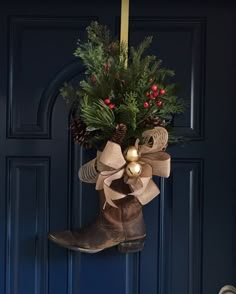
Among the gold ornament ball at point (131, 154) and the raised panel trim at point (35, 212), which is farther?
the raised panel trim at point (35, 212)

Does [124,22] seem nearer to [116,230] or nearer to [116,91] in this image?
[116,91]

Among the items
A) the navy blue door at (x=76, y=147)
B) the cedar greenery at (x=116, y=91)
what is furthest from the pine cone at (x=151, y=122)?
the navy blue door at (x=76, y=147)

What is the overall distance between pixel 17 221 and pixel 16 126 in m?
0.22

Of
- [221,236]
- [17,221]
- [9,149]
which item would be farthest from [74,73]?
[221,236]

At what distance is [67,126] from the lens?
1.42 metres

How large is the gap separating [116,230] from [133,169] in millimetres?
161

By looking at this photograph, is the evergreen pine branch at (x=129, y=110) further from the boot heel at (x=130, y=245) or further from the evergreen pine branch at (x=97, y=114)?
the boot heel at (x=130, y=245)

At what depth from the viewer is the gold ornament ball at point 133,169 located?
1161 mm

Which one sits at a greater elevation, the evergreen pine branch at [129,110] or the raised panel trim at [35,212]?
→ the evergreen pine branch at [129,110]

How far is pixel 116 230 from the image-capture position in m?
1.25

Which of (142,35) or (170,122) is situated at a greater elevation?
(142,35)

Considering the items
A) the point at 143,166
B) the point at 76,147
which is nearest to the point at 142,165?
the point at 143,166

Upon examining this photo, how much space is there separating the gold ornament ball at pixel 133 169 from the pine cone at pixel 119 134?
5 cm

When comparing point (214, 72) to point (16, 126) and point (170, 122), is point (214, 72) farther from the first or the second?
point (16, 126)
